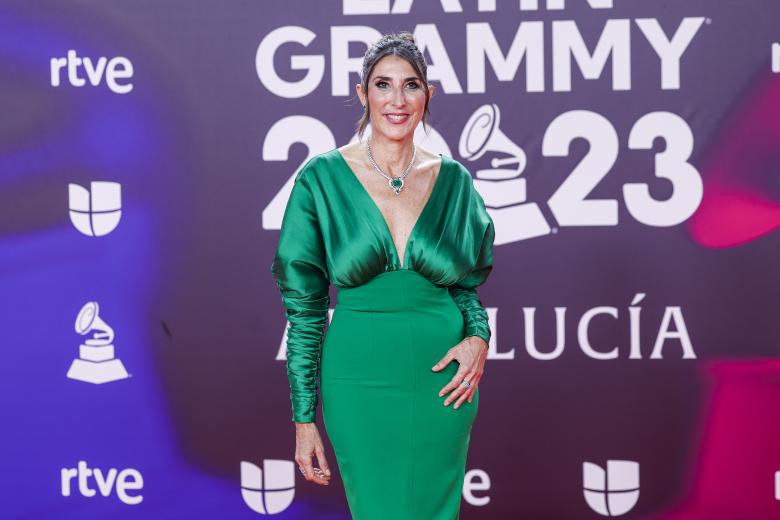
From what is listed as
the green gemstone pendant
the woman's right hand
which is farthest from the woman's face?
the woman's right hand

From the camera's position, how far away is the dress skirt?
1.85 metres

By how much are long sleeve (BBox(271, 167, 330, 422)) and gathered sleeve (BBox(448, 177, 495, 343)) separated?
362 millimetres

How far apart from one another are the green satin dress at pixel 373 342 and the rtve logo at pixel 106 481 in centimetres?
164

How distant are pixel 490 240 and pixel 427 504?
0.67 m

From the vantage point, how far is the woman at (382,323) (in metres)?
1.86

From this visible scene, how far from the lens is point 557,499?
3.14 m

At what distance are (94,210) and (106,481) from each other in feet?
3.52

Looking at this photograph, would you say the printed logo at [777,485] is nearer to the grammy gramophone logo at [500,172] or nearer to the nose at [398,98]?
the grammy gramophone logo at [500,172]

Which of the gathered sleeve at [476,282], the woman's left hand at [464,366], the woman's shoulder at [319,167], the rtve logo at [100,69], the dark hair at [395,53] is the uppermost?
the rtve logo at [100,69]

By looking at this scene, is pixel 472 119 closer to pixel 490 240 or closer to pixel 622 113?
pixel 622 113

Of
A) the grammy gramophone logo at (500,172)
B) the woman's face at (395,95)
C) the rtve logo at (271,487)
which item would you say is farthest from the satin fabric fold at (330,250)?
the rtve logo at (271,487)

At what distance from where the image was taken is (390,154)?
1.96 metres

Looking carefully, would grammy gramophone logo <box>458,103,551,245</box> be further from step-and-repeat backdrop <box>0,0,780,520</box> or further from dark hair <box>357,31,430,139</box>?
dark hair <box>357,31,430,139</box>

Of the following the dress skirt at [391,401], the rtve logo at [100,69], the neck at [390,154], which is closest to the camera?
the dress skirt at [391,401]
